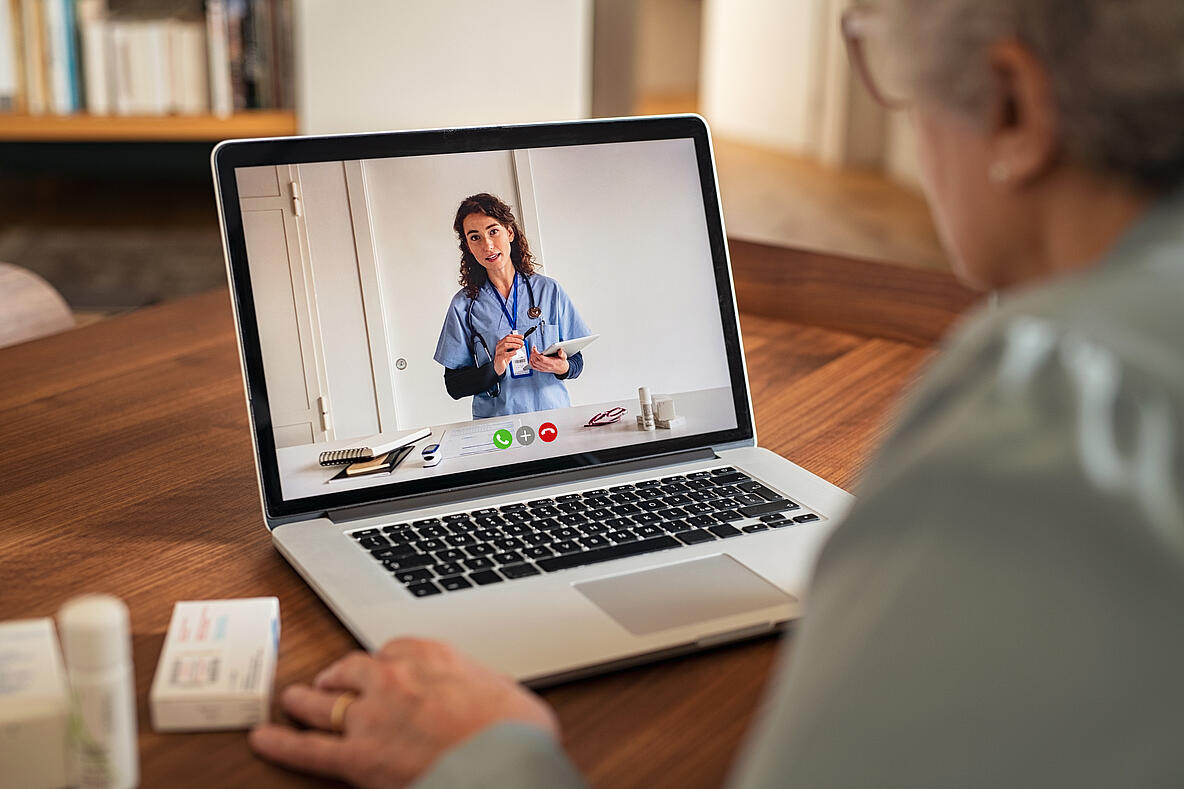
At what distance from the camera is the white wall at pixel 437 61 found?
2322 millimetres

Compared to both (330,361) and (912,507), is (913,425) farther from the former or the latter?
(330,361)

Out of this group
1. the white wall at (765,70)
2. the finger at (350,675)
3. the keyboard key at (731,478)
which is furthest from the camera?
the white wall at (765,70)

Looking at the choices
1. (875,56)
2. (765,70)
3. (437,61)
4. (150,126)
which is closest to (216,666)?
(875,56)

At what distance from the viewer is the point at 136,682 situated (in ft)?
2.24

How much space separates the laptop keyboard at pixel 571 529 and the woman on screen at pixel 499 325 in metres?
0.10

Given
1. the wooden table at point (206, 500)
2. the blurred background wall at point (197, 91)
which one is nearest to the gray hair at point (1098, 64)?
the wooden table at point (206, 500)

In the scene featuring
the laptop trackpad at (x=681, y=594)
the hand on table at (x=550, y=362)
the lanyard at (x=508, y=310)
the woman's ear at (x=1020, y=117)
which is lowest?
the laptop trackpad at (x=681, y=594)

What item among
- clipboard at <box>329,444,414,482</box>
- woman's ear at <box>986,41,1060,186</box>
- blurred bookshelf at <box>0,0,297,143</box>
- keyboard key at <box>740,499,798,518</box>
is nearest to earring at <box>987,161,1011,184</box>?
woman's ear at <box>986,41,1060,186</box>

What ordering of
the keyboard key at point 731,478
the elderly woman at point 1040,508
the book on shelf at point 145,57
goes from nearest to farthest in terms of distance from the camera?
the elderly woman at point 1040,508
the keyboard key at point 731,478
the book on shelf at point 145,57

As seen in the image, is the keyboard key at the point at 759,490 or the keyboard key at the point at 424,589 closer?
the keyboard key at the point at 424,589

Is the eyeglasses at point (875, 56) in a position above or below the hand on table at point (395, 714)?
above

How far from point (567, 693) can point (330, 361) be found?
1.13 ft

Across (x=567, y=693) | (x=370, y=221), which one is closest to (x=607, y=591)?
(x=567, y=693)

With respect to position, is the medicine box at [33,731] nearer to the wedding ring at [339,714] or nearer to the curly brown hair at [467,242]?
the wedding ring at [339,714]
